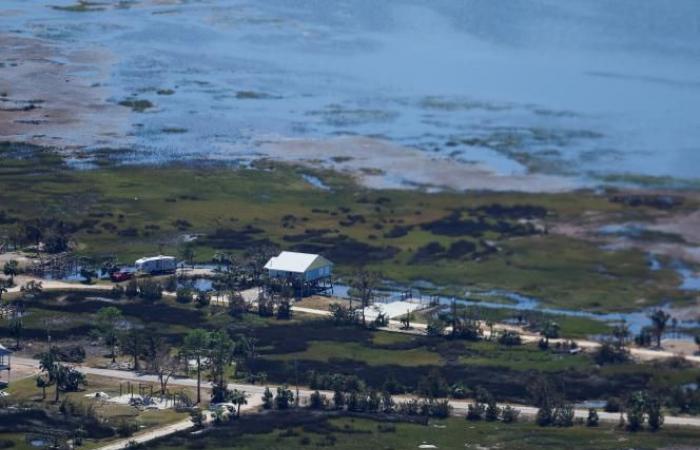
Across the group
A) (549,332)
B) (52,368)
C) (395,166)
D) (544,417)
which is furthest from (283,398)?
(395,166)

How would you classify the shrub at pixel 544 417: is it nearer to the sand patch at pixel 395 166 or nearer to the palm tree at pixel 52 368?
the palm tree at pixel 52 368

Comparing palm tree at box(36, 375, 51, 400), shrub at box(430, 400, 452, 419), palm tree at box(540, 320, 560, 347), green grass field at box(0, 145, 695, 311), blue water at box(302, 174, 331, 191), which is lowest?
shrub at box(430, 400, 452, 419)

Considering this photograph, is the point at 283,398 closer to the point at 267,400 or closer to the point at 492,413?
the point at 267,400

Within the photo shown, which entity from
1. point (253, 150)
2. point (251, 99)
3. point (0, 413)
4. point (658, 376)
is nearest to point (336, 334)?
point (658, 376)

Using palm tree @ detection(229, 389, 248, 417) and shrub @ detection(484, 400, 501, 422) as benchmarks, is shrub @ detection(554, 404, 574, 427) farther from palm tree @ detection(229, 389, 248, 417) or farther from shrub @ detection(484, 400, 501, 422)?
Result: palm tree @ detection(229, 389, 248, 417)

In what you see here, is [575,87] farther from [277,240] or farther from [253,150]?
[277,240]

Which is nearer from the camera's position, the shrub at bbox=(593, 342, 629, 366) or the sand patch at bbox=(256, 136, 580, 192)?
the shrub at bbox=(593, 342, 629, 366)

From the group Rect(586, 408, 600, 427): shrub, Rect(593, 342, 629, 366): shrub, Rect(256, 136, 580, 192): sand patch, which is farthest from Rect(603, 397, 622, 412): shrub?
Rect(256, 136, 580, 192): sand patch
